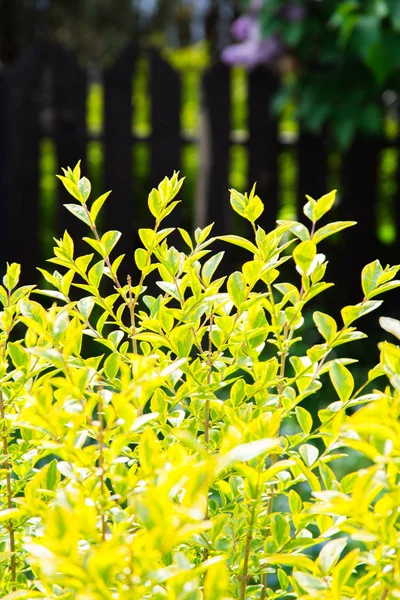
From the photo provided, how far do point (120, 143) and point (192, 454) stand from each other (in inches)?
162

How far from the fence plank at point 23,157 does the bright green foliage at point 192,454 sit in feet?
13.4

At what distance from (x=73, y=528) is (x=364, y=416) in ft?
0.91

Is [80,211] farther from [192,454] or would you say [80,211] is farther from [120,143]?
[120,143]

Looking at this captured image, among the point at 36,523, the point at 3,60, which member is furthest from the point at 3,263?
the point at 3,60

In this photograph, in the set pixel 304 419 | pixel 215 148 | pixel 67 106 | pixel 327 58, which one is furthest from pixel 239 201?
pixel 67 106

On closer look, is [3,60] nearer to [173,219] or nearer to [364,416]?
[173,219]

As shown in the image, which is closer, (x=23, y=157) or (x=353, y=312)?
(x=353, y=312)

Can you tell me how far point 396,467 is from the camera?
34.1 inches

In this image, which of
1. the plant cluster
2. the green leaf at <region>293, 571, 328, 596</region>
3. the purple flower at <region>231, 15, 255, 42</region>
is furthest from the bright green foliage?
the purple flower at <region>231, 15, 255, 42</region>

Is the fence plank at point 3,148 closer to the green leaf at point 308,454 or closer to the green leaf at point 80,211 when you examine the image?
the green leaf at point 80,211

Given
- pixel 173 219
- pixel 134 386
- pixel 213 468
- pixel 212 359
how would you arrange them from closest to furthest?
pixel 213 468, pixel 134 386, pixel 212 359, pixel 173 219

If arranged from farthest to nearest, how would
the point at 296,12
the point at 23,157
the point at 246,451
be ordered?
the point at 23,157, the point at 296,12, the point at 246,451

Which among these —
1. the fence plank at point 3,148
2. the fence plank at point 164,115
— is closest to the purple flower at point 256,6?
the fence plank at point 164,115

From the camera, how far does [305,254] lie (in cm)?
Result: 105
